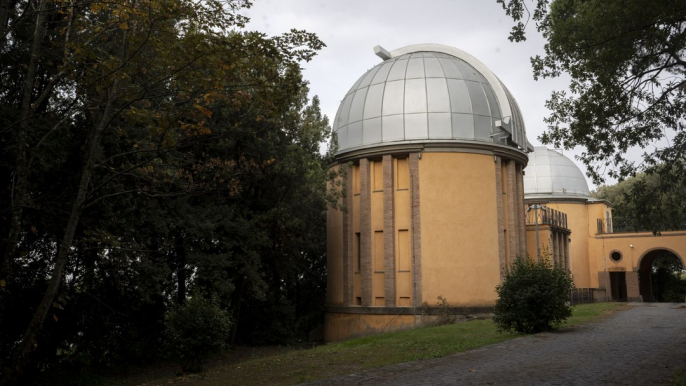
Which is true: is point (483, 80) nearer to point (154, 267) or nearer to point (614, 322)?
point (614, 322)

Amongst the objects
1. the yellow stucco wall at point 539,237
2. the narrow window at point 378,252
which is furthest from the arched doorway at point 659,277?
the narrow window at point 378,252

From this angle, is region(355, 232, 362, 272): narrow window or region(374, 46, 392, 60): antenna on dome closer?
region(355, 232, 362, 272): narrow window

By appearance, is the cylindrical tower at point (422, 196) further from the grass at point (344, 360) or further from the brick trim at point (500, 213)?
the grass at point (344, 360)

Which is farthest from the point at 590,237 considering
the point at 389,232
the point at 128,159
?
the point at 128,159

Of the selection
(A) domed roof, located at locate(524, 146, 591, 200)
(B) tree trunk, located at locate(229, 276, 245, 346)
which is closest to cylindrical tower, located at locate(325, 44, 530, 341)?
(B) tree trunk, located at locate(229, 276, 245, 346)

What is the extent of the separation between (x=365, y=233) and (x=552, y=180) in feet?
70.0

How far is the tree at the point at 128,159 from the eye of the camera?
31.0 feet

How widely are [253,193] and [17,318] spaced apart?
8.56m

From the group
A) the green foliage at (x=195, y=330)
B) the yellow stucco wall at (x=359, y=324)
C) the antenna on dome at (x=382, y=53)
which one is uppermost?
the antenna on dome at (x=382, y=53)

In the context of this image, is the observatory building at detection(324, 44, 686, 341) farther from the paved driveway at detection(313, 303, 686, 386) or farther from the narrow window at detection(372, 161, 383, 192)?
the paved driveway at detection(313, 303, 686, 386)

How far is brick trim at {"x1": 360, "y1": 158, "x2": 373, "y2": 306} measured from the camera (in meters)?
23.2

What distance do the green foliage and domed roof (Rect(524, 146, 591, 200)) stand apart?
31.0m

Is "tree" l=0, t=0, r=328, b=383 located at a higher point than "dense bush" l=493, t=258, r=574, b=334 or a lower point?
higher

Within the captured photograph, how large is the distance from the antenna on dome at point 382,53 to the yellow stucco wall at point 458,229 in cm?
618
